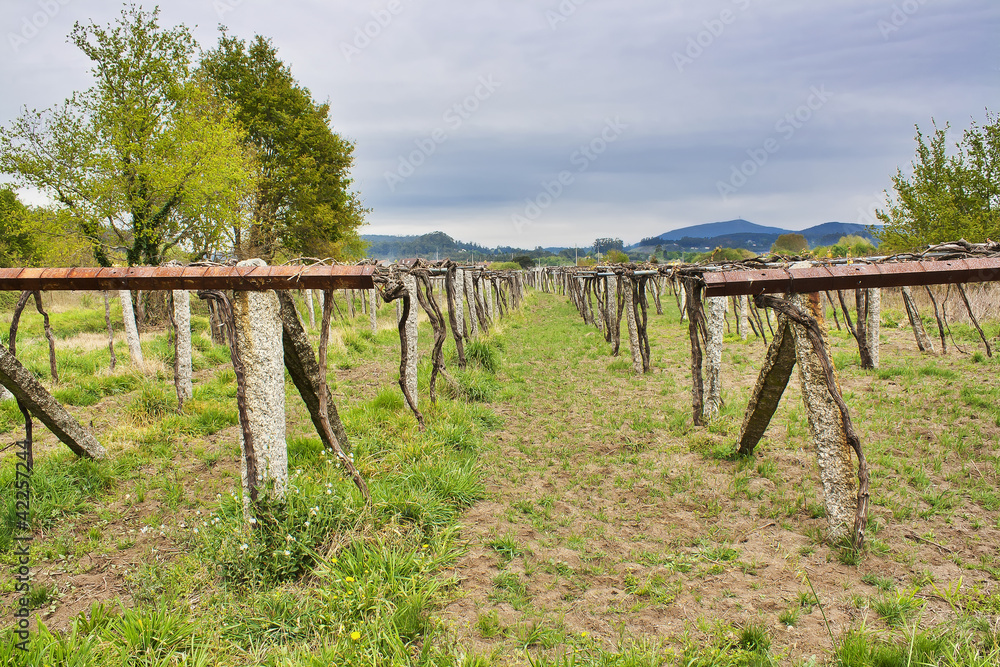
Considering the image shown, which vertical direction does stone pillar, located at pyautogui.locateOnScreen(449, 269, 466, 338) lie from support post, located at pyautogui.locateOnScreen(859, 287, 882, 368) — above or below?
above

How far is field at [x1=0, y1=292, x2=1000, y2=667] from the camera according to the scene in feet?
8.63

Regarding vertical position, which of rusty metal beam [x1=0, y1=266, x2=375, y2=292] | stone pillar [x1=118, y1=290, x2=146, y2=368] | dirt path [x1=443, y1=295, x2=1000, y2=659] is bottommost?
dirt path [x1=443, y1=295, x2=1000, y2=659]

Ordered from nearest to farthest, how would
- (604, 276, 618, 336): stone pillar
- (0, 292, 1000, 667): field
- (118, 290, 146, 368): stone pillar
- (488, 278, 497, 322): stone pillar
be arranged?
(0, 292, 1000, 667): field → (118, 290, 146, 368): stone pillar → (604, 276, 618, 336): stone pillar → (488, 278, 497, 322): stone pillar

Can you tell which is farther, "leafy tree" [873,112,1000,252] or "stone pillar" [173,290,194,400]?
"leafy tree" [873,112,1000,252]

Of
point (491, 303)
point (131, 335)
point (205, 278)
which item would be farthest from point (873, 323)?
point (491, 303)

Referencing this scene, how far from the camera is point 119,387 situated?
843 cm

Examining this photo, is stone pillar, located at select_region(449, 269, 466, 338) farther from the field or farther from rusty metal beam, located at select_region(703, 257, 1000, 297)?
rusty metal beam, located at select_region(703, 257, 1000, 297)

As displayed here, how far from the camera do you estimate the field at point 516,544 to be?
2.63 metres

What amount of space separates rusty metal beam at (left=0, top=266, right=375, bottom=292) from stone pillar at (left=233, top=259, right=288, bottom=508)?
145mm

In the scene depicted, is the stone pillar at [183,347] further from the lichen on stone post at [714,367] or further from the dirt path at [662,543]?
the lichen on stone post at [714,367]

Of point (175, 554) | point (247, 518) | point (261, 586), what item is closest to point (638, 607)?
point (261, 586)

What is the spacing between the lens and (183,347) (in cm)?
759

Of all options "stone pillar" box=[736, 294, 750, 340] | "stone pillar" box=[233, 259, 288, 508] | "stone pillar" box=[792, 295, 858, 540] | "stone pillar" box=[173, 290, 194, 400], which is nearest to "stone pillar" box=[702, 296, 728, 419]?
"stone pillar" box=[792, 295, 858, 540]

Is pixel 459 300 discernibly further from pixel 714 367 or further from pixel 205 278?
pixel 205 278
